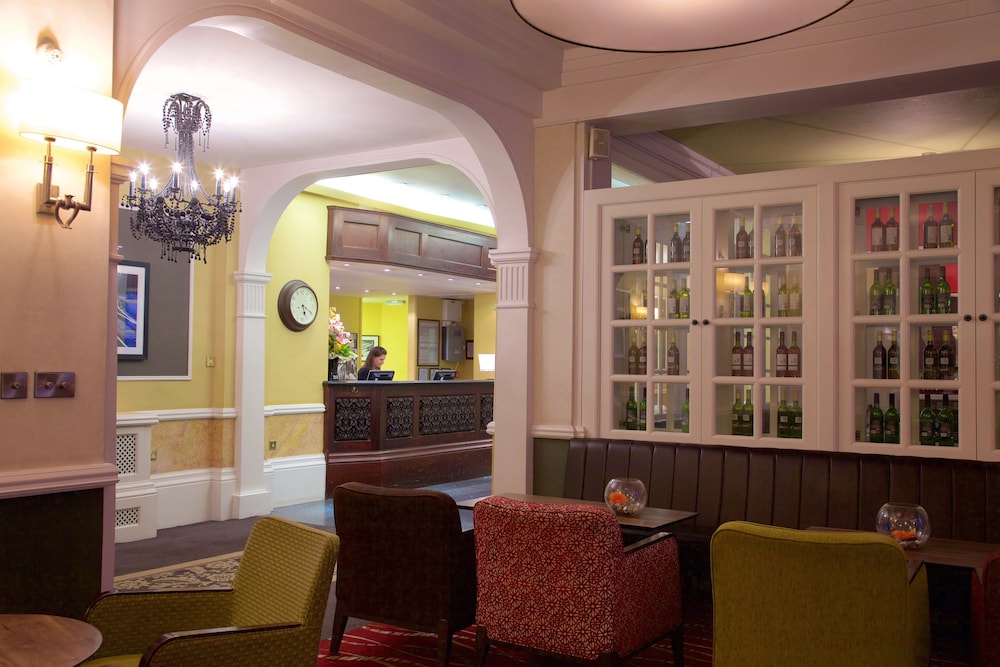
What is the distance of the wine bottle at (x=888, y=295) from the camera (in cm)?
444

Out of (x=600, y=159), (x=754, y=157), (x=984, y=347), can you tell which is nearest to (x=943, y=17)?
(x=984, y=347)

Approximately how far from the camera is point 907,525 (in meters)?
3.25

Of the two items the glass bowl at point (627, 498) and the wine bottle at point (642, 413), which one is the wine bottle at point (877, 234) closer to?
the wine bottle at point (642, 413)

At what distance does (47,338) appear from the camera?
9.62 feet

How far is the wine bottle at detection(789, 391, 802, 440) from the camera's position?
15.2 feet

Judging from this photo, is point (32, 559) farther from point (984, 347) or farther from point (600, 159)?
point (984, 347)

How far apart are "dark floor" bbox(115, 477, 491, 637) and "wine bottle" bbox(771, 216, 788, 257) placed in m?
3.13

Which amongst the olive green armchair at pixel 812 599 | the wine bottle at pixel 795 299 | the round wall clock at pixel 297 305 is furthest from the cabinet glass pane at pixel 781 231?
the round wall clock at pixel 297 305

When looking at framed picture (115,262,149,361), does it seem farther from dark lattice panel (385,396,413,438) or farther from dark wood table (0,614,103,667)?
dark wood table (0,614,103,667)

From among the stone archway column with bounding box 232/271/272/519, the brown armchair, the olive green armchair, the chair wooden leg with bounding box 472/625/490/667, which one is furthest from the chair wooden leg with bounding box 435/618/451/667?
the stone archway column with bounding box 232/271/272/519

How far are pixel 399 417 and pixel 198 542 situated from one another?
2731mm

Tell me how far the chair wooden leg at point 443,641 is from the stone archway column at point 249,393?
437cm

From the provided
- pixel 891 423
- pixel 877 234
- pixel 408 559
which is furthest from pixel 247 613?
pixel 877 234

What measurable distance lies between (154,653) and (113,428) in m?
1.14
